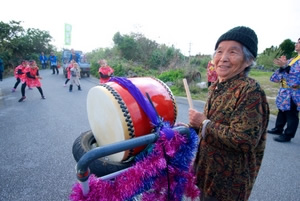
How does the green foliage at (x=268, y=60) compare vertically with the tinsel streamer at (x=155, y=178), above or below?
above

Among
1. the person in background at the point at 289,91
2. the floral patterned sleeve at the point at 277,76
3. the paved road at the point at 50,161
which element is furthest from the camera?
the floral patterned sleeve at the point at 277,76

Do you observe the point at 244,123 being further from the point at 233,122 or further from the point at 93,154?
the point at 93,154

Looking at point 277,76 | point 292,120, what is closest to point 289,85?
point 277,76

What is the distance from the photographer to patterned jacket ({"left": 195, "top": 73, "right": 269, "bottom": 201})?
37.5 inches

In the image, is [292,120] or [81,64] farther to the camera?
[81,64]

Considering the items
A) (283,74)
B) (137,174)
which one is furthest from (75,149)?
(283,74)

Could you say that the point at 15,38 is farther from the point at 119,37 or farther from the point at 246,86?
the point at 246,86

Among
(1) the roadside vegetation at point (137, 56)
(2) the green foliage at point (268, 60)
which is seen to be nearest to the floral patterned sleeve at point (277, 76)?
(1) the roadside vegetation at point (137, 56)

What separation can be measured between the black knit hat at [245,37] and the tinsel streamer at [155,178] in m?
0.56

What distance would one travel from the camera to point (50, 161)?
286cm

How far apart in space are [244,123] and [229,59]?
0.36m

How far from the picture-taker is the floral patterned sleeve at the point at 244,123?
0.94 m

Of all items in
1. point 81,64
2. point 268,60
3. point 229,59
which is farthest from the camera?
point 268,60

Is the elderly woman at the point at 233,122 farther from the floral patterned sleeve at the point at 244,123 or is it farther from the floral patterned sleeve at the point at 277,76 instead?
the floral patterned sleeve at the point at 277,76
